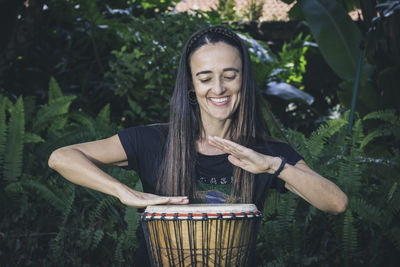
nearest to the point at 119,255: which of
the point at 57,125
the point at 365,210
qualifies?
the point at 57,125

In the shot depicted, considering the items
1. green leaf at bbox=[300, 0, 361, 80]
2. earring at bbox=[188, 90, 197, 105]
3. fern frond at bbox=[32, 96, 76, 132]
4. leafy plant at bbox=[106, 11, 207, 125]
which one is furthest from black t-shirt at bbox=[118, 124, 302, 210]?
green leaf at bbox=[300, 0, 361, 80]

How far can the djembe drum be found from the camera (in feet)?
7.07

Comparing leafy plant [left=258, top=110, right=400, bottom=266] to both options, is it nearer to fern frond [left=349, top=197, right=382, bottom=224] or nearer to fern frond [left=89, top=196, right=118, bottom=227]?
fern frond [left=349, top=197, right=382, bottom=224]

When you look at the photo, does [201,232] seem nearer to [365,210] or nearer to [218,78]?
[218,78]

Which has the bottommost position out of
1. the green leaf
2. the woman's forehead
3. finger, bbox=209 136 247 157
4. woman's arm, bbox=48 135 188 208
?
woman's arm, bbox=48 135 188 208

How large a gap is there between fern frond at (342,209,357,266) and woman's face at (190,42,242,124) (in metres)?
1.63

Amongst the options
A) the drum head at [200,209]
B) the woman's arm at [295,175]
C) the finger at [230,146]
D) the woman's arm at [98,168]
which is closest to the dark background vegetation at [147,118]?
the woman's arm at [295,175]

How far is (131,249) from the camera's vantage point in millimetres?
3877

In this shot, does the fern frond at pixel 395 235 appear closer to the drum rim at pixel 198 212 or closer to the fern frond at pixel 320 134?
the fern frond at pixel 320 134

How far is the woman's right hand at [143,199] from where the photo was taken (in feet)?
7.37

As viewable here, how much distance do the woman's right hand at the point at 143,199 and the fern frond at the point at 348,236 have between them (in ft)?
6.39

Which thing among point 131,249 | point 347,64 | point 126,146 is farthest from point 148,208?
point 347,64

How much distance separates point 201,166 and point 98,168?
25.5 inches

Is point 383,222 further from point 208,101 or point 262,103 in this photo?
point 208,101
